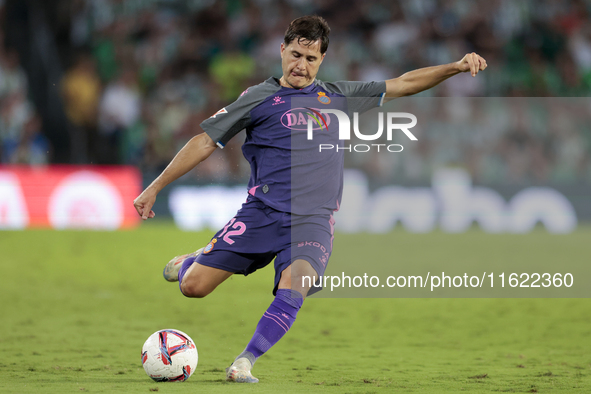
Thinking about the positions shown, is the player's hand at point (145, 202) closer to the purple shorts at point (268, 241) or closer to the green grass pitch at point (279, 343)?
the purple shorts at point (268, 241)

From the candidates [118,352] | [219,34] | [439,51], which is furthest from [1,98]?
[118,352]

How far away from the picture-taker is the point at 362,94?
4.89m

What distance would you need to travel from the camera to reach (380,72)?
16.2 m

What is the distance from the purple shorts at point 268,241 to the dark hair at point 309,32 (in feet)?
3.31

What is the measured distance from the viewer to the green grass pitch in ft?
14.2

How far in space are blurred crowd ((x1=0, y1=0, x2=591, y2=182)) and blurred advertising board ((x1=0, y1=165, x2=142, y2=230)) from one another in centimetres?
116

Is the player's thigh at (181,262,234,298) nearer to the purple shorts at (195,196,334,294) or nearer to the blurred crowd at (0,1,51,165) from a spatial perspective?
the purple shorts at (195,196,334,294)

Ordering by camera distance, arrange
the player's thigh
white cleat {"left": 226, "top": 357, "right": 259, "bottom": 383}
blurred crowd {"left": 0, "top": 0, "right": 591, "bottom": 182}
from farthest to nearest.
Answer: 1. blurred crowd {"left": 0, "top": 0, "right": 591, "bottom": 182}
2. the player's thigh
3. white cleat {"left": 226, "top": 357, "right": 259, "bottom": 383}

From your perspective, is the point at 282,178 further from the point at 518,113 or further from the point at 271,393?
the point at 518,113

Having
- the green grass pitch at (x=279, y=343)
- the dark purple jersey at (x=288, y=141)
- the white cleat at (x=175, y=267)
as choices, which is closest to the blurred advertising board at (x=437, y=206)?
the green grass pitch at (x=279, y=343)

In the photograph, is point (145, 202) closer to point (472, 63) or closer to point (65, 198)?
point (472, 63)

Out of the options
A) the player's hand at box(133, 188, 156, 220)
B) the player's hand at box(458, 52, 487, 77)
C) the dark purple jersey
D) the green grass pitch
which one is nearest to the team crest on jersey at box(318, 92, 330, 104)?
the dark purple jersey

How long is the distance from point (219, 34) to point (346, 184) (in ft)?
15.3

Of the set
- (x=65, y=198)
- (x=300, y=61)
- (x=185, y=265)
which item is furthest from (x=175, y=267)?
(x=65, y=198)
